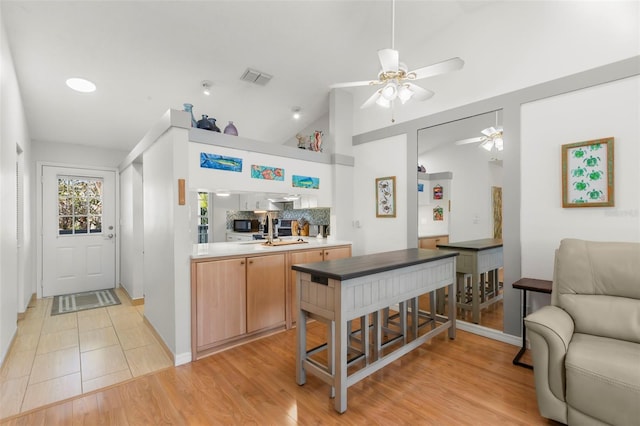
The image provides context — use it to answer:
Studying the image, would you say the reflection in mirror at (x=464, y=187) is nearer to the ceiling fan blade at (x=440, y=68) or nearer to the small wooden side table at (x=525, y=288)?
the small wooden side table at (x=525, y=288)

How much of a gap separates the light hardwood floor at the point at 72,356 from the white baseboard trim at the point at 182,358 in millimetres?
82

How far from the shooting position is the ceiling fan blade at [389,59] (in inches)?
81.5

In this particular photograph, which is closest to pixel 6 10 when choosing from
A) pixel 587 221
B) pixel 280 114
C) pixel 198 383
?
pixel 280 114

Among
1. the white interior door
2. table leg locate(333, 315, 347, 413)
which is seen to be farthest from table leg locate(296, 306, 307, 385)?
the white interior door

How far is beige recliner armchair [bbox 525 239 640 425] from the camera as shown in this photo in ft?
5.10

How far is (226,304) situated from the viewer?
279cm

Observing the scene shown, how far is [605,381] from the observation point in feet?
5.13

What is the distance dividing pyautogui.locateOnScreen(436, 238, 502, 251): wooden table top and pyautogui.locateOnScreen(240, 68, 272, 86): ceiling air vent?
2.95m

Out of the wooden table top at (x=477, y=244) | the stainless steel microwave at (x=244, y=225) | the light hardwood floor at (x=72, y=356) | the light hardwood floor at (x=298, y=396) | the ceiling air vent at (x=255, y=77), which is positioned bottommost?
the light hardwood floor at (x=298, y=396)

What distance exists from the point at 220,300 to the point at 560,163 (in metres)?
3.24

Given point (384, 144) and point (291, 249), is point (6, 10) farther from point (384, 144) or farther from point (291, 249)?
point (384, 144)

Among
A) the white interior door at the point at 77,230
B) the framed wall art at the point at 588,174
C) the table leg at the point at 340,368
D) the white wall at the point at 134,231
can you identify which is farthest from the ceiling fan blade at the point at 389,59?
Result: the white interior door at the point at 77,230

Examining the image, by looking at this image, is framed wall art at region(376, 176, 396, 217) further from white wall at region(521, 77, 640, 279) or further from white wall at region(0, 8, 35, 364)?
white wall at region(0, 8, 35, 364)

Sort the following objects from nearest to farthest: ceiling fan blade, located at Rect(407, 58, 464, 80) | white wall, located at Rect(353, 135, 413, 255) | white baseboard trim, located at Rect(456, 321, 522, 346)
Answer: ceiling fan blade, located at Rect(407, 58, 464, 80) < white baseboard trim, located at Rect(456, 321, 522, 346) < white wall, located at Rect(353, 135, 413, 255)
